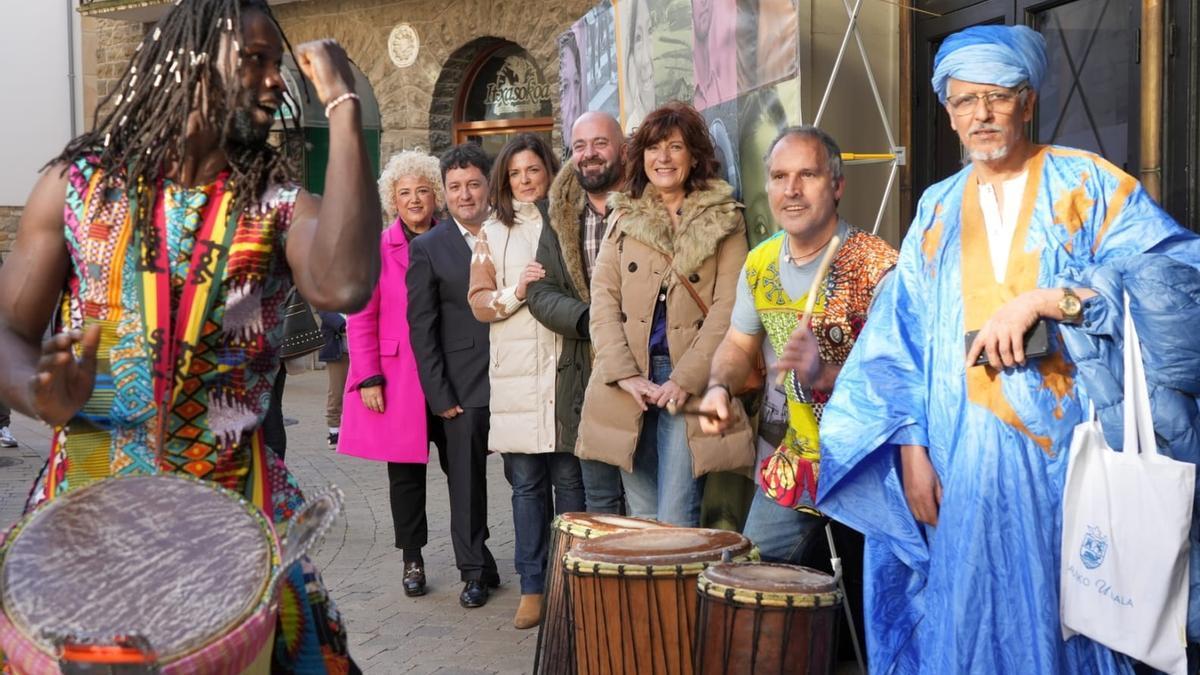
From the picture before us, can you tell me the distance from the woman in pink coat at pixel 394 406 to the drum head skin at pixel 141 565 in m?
4.43

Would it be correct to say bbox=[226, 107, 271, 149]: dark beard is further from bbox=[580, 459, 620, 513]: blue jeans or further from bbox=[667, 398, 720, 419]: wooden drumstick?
bbox=[580, 459, 620, 513]: blue jeans

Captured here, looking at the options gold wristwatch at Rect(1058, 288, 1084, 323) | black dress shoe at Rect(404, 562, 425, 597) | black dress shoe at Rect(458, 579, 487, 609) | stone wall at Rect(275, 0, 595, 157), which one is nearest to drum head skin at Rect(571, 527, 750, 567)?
gold wristwatch at Rect(1058, 288, 1084, 323)

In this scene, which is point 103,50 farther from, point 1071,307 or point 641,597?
point 1071,307

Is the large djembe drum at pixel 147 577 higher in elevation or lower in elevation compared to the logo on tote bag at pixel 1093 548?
higher

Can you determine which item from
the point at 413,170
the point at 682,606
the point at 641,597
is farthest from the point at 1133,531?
the point at 413,170

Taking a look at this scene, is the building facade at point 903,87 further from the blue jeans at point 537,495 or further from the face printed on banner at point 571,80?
the blue jeans at point 537,495

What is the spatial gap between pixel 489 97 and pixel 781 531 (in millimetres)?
12494

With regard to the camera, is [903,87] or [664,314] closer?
[664,314]

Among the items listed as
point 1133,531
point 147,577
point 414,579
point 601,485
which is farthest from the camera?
point 414,579

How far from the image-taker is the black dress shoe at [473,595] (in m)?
6.42

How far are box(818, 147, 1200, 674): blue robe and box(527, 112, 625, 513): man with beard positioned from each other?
1949 mm

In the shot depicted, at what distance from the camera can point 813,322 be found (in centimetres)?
470

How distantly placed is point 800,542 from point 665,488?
25.2 inches

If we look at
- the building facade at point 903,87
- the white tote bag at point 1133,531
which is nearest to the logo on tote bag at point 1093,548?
the white tote bag at point 1133,531
